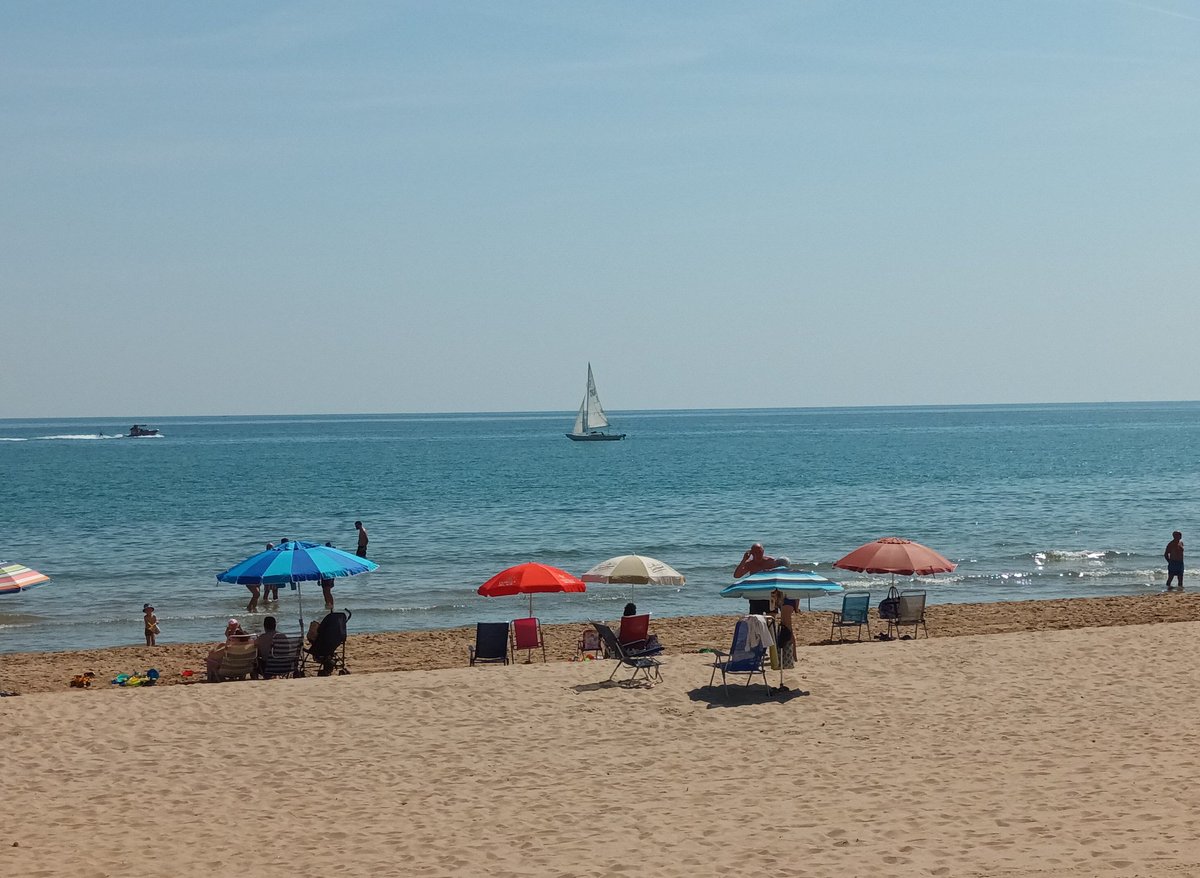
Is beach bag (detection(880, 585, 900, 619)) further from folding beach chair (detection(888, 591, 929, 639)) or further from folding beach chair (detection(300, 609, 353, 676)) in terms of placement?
folding beach chair (detection(300, 609, 353, 676))

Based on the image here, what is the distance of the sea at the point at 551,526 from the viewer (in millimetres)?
27359

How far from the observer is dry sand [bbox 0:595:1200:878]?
8727mm

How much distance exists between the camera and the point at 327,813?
9953mm

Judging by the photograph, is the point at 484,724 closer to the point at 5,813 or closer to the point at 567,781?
the point at 567,781

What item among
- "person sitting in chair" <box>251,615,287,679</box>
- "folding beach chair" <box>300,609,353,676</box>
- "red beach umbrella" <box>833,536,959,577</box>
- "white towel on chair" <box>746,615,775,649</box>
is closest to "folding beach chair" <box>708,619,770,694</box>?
"white towel on chair" <box>746,615,775,649</box>

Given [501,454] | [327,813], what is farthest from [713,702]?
[501,454]

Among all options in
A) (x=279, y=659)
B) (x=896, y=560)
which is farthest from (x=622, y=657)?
(x=896, y=560)

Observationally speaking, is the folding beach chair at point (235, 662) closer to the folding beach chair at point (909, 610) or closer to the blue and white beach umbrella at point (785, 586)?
the blue and white beach umbrella at point (785, 586)

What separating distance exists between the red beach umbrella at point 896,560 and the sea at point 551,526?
6.96 m

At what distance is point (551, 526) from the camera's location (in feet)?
155

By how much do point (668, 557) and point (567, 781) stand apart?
25.0 metres

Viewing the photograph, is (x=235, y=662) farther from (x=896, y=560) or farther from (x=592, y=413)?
(x=592, y=413)

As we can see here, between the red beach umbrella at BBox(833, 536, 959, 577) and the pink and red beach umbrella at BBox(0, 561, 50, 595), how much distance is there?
1188 centimetres

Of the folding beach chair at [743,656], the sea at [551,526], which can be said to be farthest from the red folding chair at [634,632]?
the sea at [551,526]
